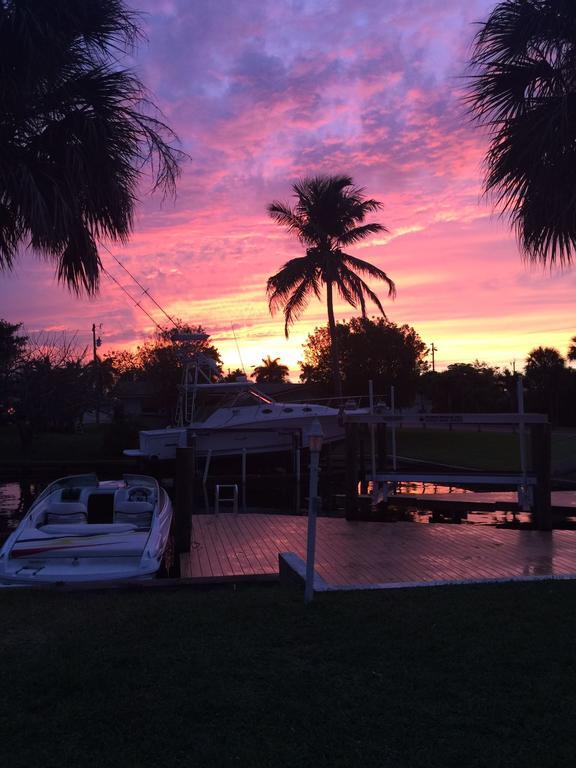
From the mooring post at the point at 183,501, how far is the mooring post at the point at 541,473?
5.72 metres

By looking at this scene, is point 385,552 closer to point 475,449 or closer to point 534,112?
point 534,112

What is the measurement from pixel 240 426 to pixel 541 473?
1641 centimetres

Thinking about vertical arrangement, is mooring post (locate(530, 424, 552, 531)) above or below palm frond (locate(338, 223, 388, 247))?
below

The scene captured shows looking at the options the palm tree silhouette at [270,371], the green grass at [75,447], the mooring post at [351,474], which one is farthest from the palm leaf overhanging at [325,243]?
the palm tree silhouette at [270,371]

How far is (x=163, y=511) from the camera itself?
35.0 ft

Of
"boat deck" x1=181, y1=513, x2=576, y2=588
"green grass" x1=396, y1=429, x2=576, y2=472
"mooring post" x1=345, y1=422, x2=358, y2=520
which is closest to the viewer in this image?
"boat deck" x1=181, y1=513, x2=576, y2=588

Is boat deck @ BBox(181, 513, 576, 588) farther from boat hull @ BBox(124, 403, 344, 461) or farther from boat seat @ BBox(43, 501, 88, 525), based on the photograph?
boat hull @ BBox(124, 403, 344, 461)

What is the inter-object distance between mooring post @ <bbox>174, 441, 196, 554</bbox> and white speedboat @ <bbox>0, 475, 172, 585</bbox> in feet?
0.73

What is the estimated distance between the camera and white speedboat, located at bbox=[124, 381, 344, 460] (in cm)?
2672

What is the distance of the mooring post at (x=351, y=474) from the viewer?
1302cm

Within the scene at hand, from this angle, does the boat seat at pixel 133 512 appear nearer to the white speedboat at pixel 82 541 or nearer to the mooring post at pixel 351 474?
the white speedboat at pixel 82 541

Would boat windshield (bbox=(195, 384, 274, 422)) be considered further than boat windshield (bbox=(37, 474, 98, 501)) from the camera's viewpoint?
Yes

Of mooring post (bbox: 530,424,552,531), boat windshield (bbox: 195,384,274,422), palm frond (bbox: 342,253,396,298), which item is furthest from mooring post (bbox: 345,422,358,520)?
palm frond (bbox: 342,253,396,298)

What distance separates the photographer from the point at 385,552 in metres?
9.59
